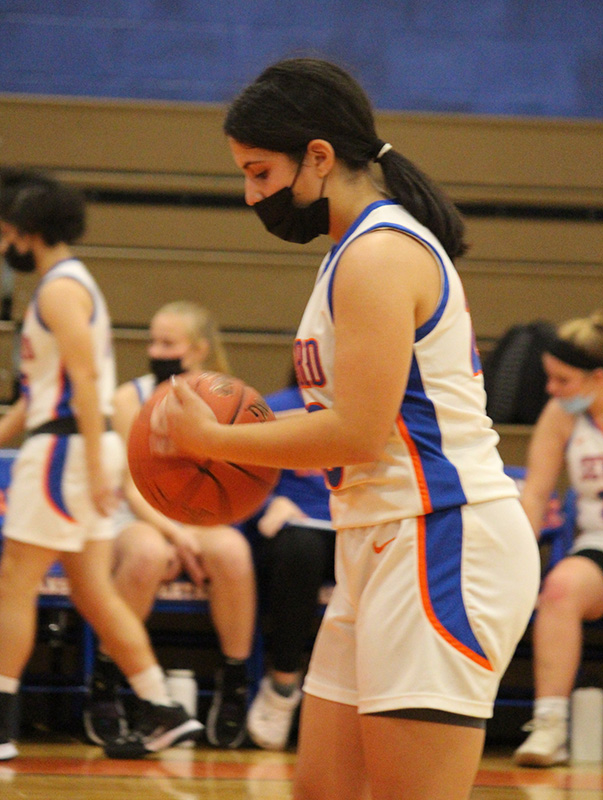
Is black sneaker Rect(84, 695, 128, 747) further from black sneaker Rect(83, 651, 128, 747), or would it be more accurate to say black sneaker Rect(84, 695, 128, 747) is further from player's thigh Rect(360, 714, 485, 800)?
player's thigh Rect(360, 714, 485, 800)

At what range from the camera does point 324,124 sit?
1.57 meters

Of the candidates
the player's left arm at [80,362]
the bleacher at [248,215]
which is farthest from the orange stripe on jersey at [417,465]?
the bleacher at [248,215]

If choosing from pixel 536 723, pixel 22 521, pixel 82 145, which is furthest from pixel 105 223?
pixel 536 723

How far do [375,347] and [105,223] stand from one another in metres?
4.38

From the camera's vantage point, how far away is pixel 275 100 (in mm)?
1563

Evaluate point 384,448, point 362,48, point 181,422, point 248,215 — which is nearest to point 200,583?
point 248,215

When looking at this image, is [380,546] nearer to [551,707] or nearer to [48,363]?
[48,363]

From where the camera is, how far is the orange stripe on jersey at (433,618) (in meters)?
1.46

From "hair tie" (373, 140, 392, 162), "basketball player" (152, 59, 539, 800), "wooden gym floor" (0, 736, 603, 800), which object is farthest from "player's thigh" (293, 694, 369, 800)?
"wooden gym floor" (0, 736, 603, 800)

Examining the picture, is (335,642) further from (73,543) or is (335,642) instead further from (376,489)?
(73,543)

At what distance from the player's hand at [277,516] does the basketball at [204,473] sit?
7.37 feet

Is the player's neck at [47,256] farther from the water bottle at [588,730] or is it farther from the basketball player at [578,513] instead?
the water bottle at [588,730]

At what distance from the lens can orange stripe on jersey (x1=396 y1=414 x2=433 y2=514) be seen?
151 cm

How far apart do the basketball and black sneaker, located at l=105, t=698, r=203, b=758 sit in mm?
2013
